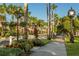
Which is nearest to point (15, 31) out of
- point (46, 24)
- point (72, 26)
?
point (46, 24)

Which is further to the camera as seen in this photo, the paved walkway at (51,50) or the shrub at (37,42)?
the shrub at (37,42)

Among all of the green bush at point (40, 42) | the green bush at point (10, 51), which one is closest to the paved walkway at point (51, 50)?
the green bush at point (40, 42)

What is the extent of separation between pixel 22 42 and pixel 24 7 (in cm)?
69

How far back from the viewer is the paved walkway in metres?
6.44

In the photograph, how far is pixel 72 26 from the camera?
6.55 metres

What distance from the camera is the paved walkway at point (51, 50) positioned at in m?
6.44

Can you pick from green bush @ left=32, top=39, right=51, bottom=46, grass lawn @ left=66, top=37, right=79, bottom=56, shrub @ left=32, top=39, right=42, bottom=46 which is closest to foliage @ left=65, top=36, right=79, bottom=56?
grass lawn @ left=66, top=37, right=79, bottom=56

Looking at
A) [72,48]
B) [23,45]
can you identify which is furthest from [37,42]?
[72,48]

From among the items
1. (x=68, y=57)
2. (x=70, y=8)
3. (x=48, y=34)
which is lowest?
(x=68, y=57)

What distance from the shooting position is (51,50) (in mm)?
6492

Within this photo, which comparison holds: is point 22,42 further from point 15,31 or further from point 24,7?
point 24,7

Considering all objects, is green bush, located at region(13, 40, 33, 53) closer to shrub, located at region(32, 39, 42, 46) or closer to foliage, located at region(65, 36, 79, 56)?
shrub, located at region(32, 39, 42, 46)

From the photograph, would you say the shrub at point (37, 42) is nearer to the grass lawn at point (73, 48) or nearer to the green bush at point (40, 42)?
the green bush at point (40, 42)

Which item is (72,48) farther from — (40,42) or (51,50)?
(40,42)
